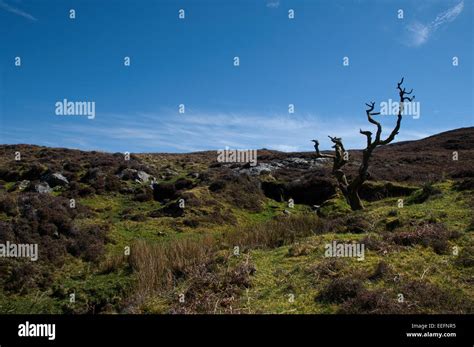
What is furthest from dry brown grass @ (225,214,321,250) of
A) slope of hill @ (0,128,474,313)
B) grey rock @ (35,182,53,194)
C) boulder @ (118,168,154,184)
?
boulder @ (118,168,154,184)

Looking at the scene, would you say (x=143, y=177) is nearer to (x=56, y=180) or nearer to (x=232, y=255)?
(x=56, y=180)

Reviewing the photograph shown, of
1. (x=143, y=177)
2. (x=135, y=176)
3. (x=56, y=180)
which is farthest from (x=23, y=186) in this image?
(x=143, y=177)

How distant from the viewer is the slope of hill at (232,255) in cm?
834

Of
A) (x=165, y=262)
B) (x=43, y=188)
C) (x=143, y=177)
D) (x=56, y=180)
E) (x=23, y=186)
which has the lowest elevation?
(x=165, y=262)

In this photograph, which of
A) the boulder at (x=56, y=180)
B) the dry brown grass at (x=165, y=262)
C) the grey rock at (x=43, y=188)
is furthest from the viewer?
the boulder at (x=56, y=180)

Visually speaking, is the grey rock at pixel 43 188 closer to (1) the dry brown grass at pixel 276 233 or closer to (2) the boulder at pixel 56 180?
(2) the boulder at pixel 56 180

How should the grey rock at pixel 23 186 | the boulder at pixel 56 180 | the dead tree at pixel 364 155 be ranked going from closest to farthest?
the dead tree at pixel 364 155
the grey rock at pixel 23 186
the boulder at pixel 56 180

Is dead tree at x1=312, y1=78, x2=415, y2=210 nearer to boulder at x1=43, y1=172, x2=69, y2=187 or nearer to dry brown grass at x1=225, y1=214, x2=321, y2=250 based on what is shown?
dry brown grass at x1=225, y1=214, x2=321, y2=250

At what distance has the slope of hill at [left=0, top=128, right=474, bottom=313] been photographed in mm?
A: 8344

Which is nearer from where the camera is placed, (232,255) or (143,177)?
(232,255)

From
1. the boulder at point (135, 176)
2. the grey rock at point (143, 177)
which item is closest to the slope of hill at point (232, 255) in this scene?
the boulder at point (135, 176)

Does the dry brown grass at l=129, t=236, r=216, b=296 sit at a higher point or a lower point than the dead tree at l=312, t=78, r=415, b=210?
lower

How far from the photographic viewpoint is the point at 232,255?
11.7 metres
